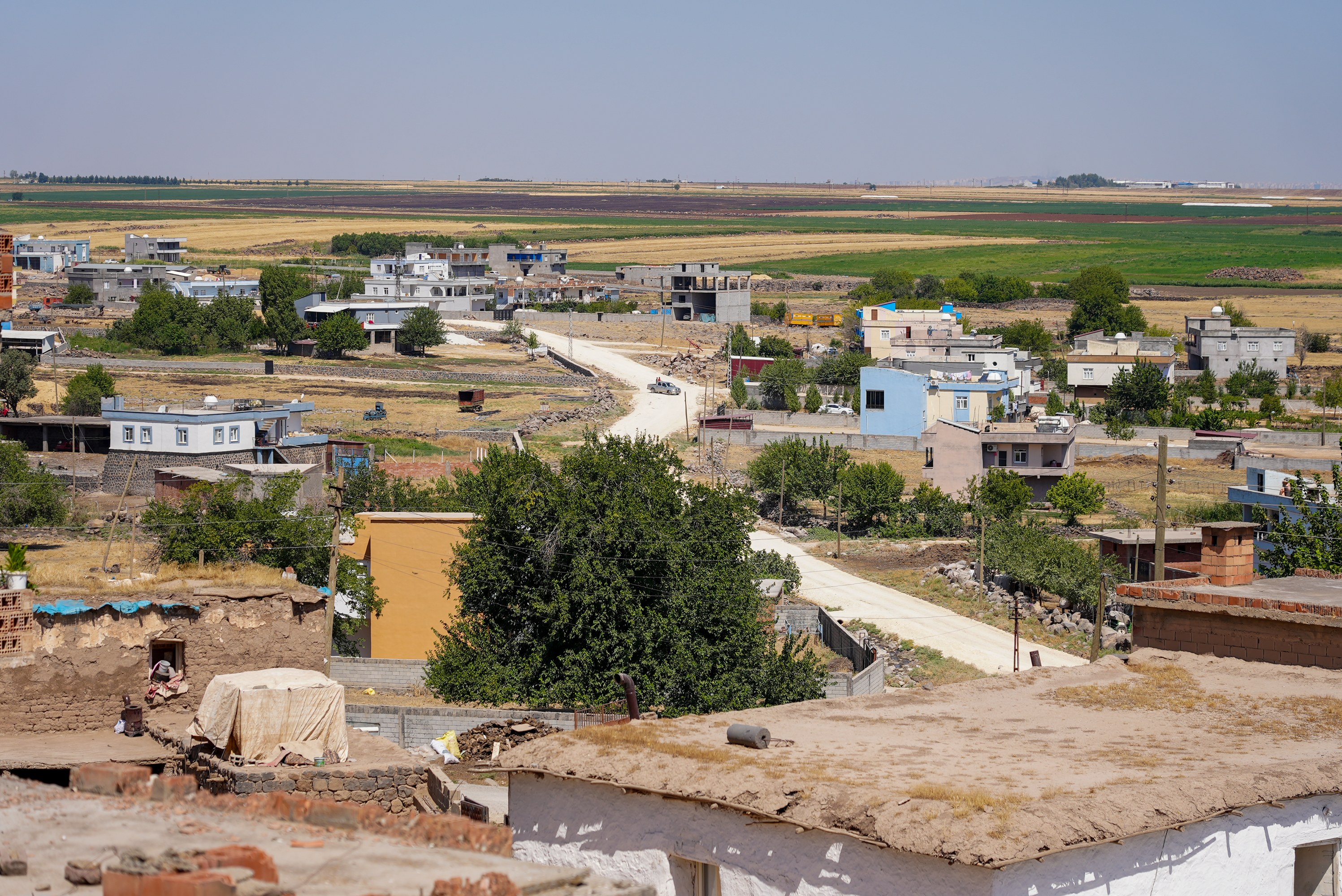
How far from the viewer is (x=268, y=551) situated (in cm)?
3092

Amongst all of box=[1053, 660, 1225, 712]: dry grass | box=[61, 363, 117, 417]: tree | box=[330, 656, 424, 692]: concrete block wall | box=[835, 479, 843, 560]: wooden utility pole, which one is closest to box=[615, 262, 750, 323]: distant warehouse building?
box=[61, 363, 117, 417]: tree

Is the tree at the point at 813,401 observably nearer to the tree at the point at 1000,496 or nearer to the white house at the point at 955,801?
the tree at the point at 1000,496

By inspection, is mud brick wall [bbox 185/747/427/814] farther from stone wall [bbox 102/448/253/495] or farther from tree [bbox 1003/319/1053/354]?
tree [bbox 1003/319/1053/354]

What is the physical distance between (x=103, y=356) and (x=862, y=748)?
89.8 metres

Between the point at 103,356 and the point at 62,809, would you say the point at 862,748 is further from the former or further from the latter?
the point at 103,356

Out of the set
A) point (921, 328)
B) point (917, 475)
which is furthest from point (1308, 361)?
point (917, 475)

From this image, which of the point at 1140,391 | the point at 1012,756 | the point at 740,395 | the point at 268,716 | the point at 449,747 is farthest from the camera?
the point at 740,395

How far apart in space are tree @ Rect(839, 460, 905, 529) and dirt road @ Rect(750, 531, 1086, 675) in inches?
250

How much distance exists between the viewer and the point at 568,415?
72500 millimetres

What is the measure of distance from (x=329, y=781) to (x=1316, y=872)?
8.29m

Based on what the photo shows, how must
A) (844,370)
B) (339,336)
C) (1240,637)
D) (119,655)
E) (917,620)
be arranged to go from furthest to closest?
(339,336) → (844,370) → (917,620) → (119,655) → (1240,637)

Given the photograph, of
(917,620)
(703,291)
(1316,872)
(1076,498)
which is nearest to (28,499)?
(917,620)

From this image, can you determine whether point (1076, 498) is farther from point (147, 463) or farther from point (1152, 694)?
point (1152, 694)

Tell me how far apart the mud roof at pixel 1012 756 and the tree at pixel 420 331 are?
296 ft
